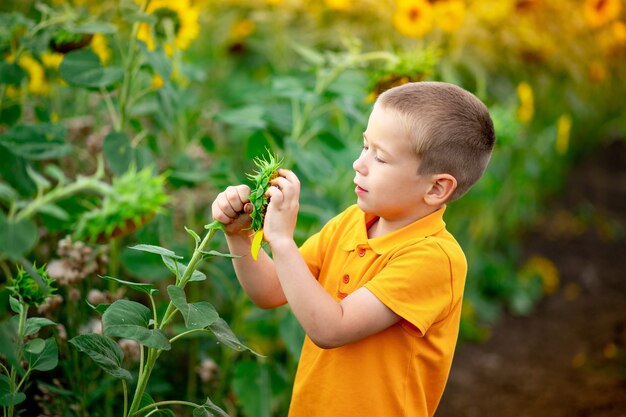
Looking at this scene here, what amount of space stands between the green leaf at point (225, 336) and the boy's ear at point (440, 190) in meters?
0.40

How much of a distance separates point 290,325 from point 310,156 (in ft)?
1.44

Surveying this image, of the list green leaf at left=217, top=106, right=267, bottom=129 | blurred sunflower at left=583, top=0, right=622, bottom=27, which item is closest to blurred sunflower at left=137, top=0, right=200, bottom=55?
green leaf at left=217, top=106, right=267, bottom=129

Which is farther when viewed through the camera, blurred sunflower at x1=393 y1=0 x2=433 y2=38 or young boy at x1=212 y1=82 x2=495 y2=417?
blurred sunflower at x1=393 y1=0 x2=433 y2=38

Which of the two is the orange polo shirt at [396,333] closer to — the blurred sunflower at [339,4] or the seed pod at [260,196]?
the seed pod at [260,196]

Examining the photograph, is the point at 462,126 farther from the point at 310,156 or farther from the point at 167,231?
the point at 167,231

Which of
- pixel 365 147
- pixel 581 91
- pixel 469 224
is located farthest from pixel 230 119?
pixel 581 91

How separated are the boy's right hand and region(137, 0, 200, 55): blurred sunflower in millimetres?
713

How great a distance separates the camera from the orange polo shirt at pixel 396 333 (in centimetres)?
132

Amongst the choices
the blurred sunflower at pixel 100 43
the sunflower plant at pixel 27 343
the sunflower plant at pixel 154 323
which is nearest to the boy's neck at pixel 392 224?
the sunflower plant at pixel 154 323

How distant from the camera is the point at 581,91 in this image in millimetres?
4566

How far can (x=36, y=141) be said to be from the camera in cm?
177

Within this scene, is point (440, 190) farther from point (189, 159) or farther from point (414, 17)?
point (414, 17)

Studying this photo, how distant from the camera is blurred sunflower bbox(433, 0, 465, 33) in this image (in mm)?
2783

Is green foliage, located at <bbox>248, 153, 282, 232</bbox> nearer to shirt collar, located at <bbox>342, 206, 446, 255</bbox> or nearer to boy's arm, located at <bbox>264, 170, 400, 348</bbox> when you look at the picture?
boy's arm, located at <bbox>264, 170, 400, 348</bbox>
